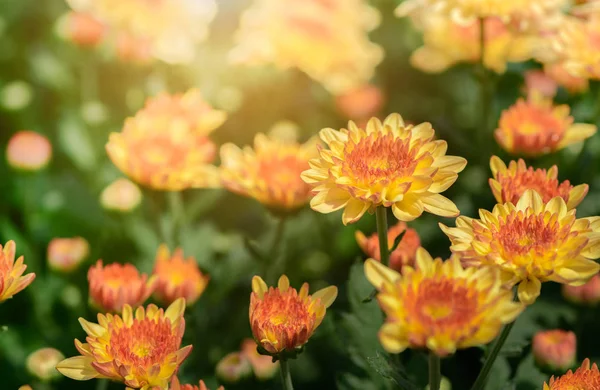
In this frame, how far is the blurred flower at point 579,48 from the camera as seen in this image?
98 centimetres

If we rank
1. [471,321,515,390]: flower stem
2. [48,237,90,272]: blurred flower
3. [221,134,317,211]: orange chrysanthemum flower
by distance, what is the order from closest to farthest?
[471,321,515,390]: flower stem, [221,134,317,211]: orange chrysanthemum flower, [48,237,90,272]: blurred flower

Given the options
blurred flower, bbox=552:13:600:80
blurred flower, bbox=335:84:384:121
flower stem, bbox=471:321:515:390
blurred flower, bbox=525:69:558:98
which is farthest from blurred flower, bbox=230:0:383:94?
flower stem, bbox=471:321:515:390

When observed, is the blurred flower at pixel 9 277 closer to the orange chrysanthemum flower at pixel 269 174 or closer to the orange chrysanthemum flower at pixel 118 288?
the orange chrysanthemum flower at pixel 118 288

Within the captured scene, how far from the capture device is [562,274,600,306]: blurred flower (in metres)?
0.92

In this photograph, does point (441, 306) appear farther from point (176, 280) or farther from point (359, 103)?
point (359, 103)

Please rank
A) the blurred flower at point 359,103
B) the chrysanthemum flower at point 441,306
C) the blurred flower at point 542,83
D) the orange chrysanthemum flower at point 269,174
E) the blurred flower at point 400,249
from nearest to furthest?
the chrysanthemum flower at point 441,306
the blurred flower at point 400,249
the orange chrysanthemum flower at point 269,174
the blurred flower at point 542,83
the blurred flower at point 359,103

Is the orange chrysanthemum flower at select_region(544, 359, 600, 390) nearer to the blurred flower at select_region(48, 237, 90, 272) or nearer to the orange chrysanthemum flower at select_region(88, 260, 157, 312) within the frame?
the orange chrysanthemum flower at select_region(88, 260, 157, 312)

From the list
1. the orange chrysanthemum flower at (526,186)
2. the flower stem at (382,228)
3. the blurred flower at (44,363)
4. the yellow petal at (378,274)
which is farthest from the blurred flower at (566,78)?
the blurred flower at (44,363)

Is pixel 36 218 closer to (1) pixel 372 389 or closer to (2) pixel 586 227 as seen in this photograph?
(1) pixel 372 389

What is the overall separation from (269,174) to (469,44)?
458 mm

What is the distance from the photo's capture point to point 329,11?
146 cm

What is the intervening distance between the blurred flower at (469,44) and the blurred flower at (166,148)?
1.26ft

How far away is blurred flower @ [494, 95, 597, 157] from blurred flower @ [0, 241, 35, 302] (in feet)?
1.88

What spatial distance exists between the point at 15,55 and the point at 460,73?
949 mm
